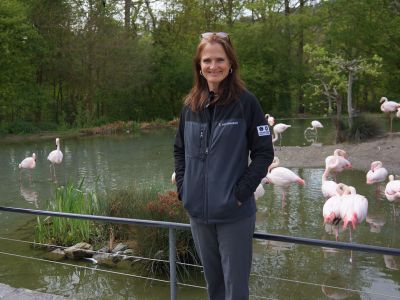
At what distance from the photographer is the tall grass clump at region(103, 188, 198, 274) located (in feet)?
16.9

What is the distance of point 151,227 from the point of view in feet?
17.0

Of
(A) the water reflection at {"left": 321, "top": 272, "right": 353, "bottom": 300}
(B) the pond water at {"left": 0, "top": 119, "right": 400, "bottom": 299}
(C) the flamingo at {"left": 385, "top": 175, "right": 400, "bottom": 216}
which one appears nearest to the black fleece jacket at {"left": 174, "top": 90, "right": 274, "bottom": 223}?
(B) the pond water at {"left": 0, "top": 119, "right": 400, "bottom": 299}

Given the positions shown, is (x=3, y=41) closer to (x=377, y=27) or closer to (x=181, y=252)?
(x=181, y=252)

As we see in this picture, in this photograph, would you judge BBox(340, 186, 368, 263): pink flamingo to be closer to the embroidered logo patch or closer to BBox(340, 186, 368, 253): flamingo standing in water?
BBox(340, 186, 368, 253): flamingo standing in water

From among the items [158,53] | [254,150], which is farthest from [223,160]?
[158,53]

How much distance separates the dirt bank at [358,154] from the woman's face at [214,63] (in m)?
9.06

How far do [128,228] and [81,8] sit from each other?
66.9 feet

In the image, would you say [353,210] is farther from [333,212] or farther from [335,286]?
[335,286]

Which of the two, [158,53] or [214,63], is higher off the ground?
[158,53]

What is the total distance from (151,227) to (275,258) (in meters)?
1.43

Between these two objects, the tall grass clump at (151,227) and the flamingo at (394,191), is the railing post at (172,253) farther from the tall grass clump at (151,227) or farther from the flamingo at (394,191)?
the flamingo at (394,191)

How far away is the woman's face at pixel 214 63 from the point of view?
2.30 meters

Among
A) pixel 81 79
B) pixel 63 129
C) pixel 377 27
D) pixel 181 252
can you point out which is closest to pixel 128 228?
pixel 181 252

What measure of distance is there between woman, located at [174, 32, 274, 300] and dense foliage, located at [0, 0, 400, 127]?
545 inches
